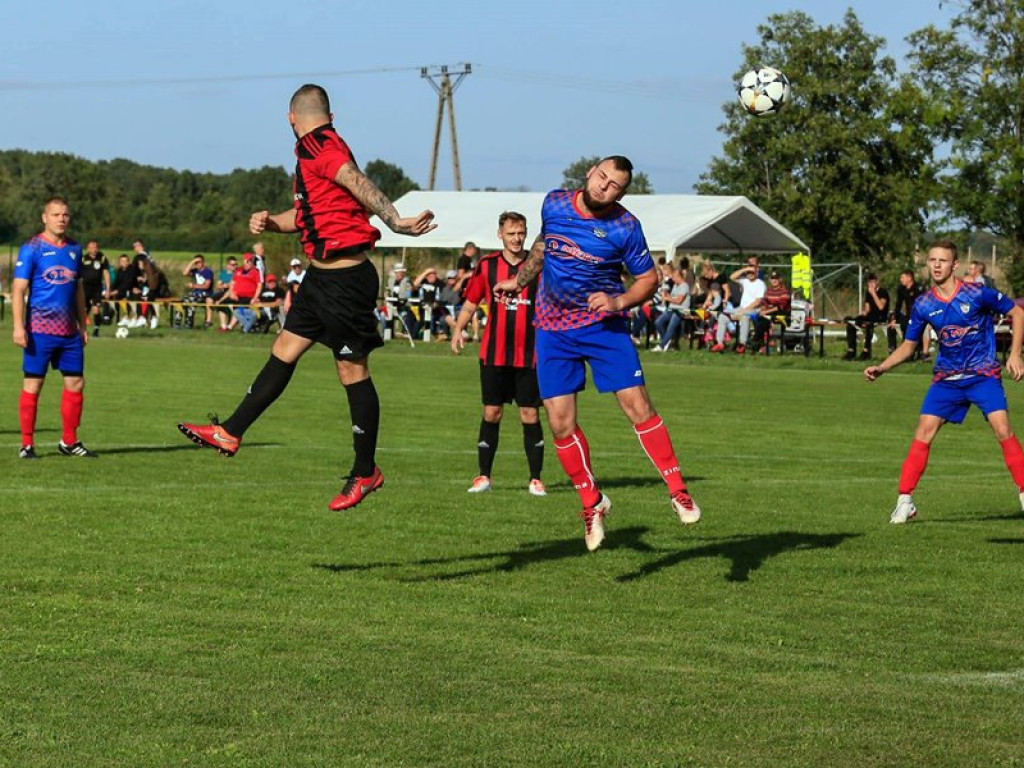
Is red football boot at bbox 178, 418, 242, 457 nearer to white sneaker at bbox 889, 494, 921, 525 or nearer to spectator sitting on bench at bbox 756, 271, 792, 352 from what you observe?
white sneaker at bbox 889, 494, 921, 525

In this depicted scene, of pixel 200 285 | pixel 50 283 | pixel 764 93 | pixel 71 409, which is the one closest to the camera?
pixel 50 283

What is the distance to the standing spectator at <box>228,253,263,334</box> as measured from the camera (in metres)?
43.4

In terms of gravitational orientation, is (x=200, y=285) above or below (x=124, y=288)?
above

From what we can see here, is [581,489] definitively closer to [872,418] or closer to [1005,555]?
[1005,555]

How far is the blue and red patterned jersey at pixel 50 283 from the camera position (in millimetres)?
15234

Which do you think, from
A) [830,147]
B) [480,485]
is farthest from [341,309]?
[830,147]

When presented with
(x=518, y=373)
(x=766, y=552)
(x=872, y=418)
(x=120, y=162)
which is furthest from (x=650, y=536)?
(x=120, y=162)

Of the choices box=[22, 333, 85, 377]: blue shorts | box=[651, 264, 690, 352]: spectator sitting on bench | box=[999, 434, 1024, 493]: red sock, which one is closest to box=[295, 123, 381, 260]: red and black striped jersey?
box=[999, 434, 1024, 493]: red sock

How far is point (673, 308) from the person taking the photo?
37.7 m

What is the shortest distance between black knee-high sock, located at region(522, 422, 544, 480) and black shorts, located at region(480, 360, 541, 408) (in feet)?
0.64

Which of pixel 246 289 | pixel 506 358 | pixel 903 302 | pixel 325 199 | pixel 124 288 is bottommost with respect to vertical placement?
pixel 506 358

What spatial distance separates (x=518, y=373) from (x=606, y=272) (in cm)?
442

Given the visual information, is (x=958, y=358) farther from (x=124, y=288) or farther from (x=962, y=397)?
(x=124, y=288)

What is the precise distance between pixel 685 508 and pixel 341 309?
7.00ft
